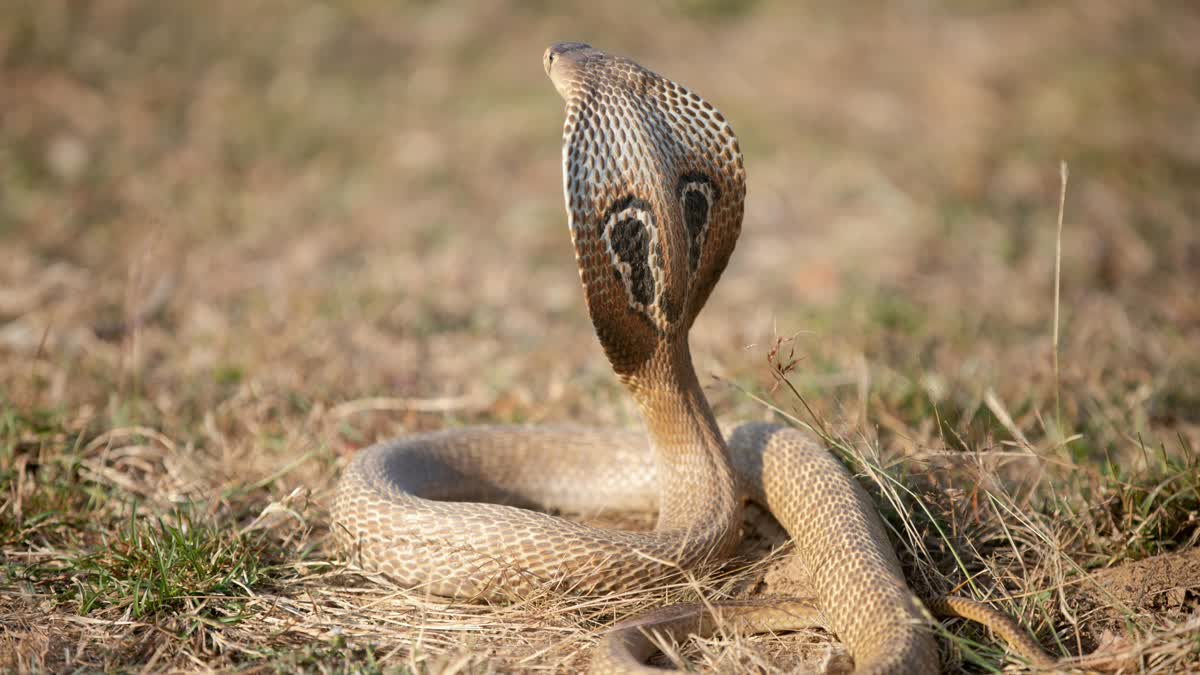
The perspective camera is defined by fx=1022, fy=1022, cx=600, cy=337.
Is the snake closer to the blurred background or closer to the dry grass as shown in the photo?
the dry grass

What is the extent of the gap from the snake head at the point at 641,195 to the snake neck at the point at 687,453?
14 centimetres

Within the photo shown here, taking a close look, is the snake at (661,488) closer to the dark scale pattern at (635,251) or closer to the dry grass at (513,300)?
the dark scale pattern at (635,251)

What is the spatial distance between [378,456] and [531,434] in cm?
80

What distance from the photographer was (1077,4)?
43.8 ft

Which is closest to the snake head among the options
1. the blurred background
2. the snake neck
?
the snake neck

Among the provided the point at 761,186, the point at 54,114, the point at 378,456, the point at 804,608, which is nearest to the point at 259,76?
the point at 54,114

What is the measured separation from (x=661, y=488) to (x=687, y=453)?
0.71ft

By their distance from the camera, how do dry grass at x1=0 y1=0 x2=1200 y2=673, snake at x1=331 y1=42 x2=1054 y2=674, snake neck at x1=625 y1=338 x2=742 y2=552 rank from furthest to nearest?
snake neck at x1=625 y1=338 x2=742 y2=552
dry grass at x1=0 y1=0 x2=1200 y2=673
snake at x1=331 y1=42 x2=1054 y2=674

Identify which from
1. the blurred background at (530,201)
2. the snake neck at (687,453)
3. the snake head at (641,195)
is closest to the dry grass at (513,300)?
the blurred background at (530,201)

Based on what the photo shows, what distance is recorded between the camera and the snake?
3.16m

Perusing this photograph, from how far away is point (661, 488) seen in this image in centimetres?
395

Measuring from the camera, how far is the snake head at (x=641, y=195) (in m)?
3.19

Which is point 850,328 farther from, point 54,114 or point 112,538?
point 54,114

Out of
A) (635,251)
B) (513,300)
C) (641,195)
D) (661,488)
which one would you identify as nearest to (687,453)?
(661,488)
